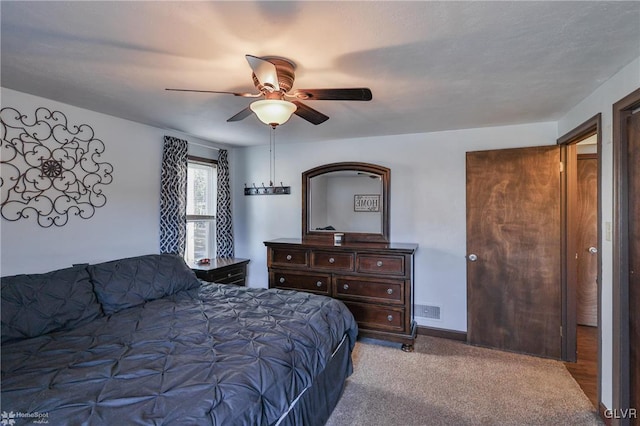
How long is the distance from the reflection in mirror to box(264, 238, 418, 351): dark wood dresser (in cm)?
48

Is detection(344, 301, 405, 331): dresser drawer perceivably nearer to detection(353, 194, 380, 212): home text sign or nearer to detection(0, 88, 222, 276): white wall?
detection(353, 194, 380, 212): home text sign

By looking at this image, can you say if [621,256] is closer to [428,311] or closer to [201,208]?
[428,311]

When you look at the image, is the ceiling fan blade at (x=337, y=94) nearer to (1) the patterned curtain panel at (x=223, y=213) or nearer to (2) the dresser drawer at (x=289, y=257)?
(2) the dresser drawer at (x=289, y=257)

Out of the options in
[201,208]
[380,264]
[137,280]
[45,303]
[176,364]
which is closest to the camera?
[176,364]

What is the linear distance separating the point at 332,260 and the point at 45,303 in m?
2.48

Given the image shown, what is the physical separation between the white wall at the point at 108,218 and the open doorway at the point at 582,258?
4092 millimetres

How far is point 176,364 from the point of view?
5.00ft

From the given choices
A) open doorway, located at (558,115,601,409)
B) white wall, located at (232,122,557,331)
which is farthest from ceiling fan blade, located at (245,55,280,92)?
open doorway, located at (558,115,601,409)

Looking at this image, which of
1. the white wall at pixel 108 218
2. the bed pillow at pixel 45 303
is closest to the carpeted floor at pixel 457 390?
the bed pillow at pixel 45 303

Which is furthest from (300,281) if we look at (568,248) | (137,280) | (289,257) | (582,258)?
(582,258)

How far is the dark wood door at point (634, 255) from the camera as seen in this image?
1899 millimetres

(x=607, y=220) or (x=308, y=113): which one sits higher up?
(x=308, y=113)

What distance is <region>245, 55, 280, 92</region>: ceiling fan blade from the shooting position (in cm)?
152

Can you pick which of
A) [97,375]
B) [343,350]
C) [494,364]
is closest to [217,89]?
[97,375]
